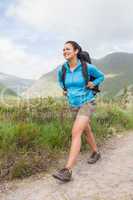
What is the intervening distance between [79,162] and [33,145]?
869 millimetres

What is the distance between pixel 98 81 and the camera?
261 inches

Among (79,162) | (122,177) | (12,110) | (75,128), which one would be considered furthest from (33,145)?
(12,110)

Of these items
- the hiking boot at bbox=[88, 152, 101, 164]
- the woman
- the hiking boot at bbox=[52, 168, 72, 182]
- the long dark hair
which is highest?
the long dark hair

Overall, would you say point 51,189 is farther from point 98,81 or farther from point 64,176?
point 98,81

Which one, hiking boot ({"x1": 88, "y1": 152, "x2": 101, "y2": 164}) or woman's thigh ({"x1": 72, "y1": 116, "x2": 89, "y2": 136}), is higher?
woman's thigh ({"x1": 72, "y1": 116, "x2": 89, "y2": 136})

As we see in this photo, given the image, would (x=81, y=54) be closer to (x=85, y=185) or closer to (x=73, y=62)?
(x=73, y=62)

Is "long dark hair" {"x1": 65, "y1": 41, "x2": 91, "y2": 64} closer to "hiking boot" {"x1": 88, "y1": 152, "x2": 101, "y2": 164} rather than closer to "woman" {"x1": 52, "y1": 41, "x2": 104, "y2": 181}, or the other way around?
"woman" {"x1": 52, "y1": 41, "x2": 104, "y2": 181}

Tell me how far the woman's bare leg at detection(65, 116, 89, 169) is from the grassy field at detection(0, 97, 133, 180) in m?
0.90

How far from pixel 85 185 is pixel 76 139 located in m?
0.69

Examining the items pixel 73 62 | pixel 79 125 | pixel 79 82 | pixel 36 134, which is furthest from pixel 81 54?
pixel 36 134

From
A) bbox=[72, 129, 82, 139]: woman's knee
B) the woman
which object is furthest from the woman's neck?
bbox=[72, 129, 82, 139]: woman's knee

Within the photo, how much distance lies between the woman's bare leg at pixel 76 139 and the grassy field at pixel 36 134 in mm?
896

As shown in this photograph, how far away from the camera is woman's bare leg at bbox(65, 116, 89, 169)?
6.11 metres

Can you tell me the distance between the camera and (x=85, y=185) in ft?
19.8
